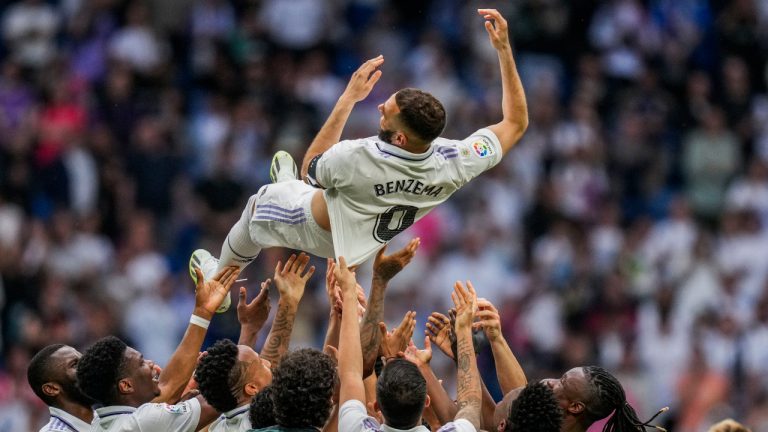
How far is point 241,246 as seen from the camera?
828 centimetres

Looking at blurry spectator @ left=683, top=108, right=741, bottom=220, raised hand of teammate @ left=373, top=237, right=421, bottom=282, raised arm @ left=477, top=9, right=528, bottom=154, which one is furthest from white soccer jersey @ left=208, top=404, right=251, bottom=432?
blurry spectator @ left=683, top=108, right=741, bottom=220

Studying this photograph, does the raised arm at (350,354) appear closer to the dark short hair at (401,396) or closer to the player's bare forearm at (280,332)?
the dark short hair at (401,396)

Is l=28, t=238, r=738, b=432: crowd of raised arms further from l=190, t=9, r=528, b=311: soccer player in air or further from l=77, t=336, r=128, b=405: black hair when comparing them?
l=190, t=9, r=528, b=311: soccer player in air

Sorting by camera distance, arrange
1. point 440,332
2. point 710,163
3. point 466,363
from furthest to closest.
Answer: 1. point 710,163
2. point 440,332
3. point 466,363

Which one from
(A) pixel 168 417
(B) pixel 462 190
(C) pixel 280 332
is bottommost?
(A) pixel 168 417

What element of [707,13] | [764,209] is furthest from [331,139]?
[707,13]

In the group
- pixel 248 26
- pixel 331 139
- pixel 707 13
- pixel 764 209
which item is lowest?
pixel 764 209

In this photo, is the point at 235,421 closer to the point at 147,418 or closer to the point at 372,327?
the point at 147,418

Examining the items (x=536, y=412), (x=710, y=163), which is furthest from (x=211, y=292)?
(x=710, y=163)

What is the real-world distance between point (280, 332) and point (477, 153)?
1.46 meters

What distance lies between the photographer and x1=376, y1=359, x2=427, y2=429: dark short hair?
21.3 feet

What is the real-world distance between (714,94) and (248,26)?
19.2ft

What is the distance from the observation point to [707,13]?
18.5 meters

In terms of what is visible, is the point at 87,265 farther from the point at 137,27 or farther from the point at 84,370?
the point at 84,370
